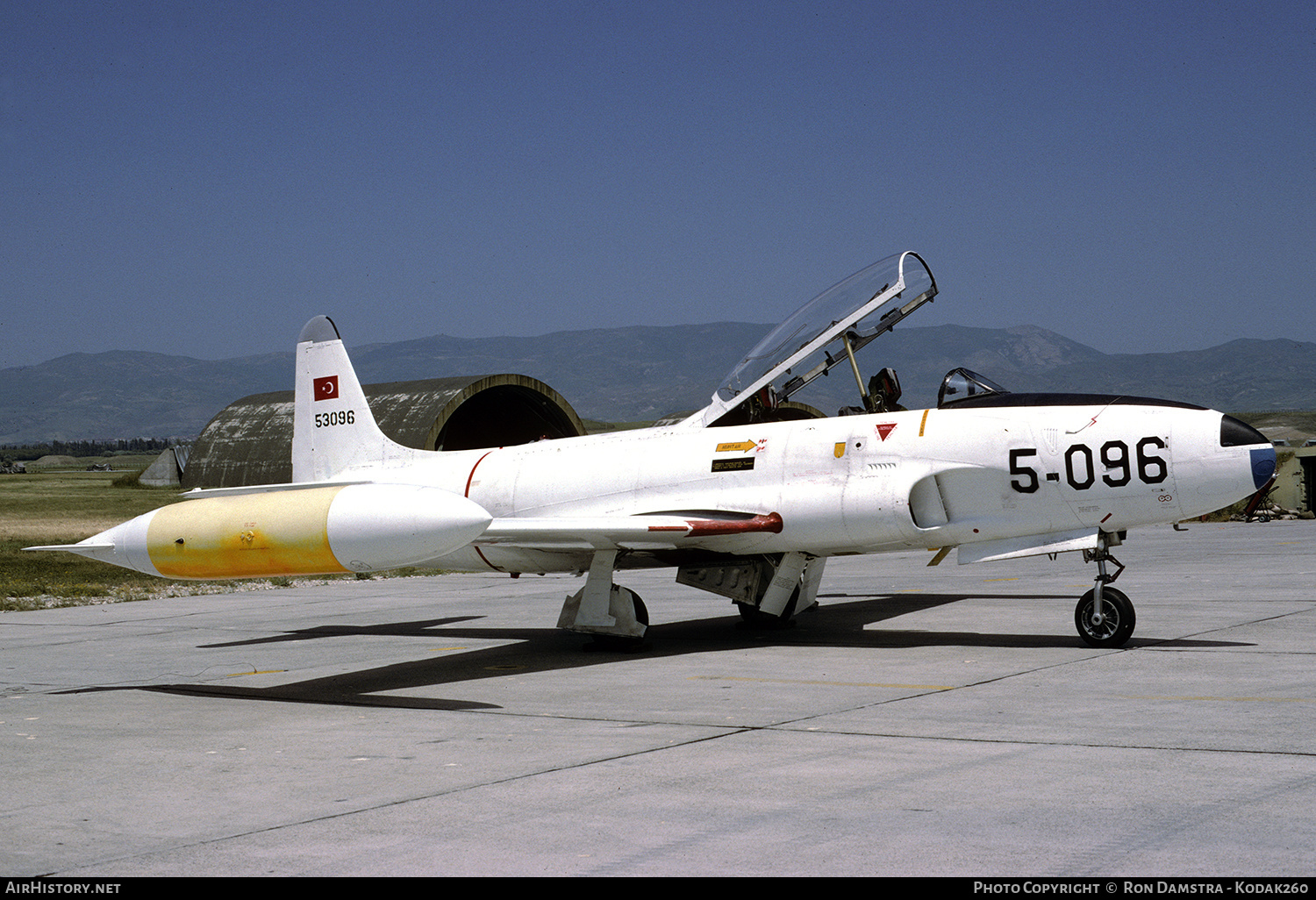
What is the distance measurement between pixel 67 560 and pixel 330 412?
13.7 metres

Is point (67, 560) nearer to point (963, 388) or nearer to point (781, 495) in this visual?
point (781, 495)

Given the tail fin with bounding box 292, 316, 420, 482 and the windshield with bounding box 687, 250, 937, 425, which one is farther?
the tail fin with bounding box 292, 316, 420, 482

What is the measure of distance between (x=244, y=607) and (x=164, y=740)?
1098 cm

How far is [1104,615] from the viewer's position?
1080cm

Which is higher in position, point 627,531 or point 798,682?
point 627,531

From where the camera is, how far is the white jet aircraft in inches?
392

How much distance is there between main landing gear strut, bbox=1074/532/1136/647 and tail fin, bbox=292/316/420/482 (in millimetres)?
8246

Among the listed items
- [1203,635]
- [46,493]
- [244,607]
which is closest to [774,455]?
[1203,635]

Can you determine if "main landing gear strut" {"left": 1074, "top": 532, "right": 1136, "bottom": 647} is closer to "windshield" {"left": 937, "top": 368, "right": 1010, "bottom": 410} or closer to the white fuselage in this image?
the white fuselage

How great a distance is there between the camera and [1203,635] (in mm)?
11453

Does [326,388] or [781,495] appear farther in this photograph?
[326,388]

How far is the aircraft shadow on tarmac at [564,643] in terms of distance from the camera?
1031 cm

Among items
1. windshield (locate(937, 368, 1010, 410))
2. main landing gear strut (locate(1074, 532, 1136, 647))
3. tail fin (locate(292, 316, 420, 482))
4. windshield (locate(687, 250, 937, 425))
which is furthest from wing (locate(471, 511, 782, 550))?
tail fin (locate(292, 316, 420, 482))

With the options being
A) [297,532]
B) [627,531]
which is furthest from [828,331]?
[297,532]
